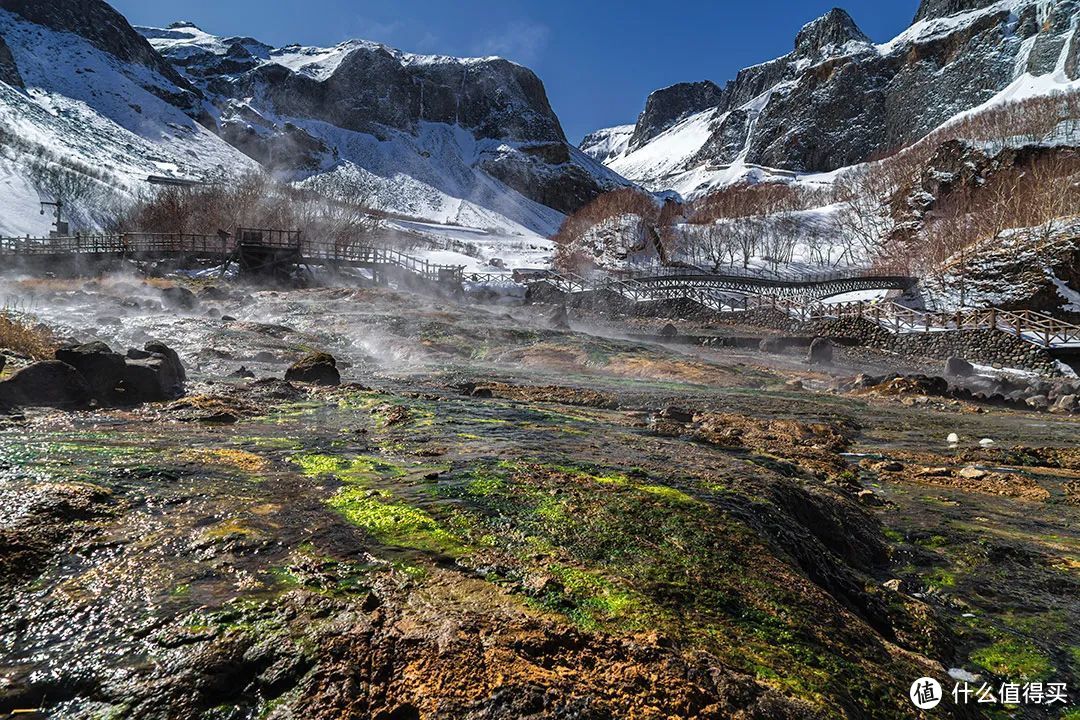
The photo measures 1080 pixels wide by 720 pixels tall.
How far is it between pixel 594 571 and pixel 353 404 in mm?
5689

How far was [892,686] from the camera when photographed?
85.4 inches

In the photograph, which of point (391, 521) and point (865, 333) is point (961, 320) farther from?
point (391, 521)

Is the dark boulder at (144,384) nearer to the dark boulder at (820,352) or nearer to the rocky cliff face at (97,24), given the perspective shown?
the dark boulder at (820,352)

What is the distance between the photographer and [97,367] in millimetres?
6691

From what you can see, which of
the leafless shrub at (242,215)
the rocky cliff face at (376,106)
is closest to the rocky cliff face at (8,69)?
the rocky cliff face at (376,106)

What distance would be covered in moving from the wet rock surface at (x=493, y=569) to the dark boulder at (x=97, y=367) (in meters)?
0.82

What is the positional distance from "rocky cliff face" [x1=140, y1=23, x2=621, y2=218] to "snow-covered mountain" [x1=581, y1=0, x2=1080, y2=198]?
1332 inches

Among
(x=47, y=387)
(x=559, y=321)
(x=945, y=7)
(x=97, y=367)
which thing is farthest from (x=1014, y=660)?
(x=945, y=7)

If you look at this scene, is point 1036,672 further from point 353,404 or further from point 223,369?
point 223,369

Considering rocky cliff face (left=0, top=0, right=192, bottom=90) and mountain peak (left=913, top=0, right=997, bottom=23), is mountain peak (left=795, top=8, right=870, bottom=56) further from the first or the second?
rocky cliff face (left=0, top=0, right=192, bottom=90)

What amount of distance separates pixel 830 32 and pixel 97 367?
162m

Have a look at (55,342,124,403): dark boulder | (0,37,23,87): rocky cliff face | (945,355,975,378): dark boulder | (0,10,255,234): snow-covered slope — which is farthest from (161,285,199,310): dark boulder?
(0,37,23,87): rocky cliff face

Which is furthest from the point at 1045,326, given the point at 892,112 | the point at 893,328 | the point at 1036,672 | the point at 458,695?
the point at 892,112

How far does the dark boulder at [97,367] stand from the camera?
21.6 ft
